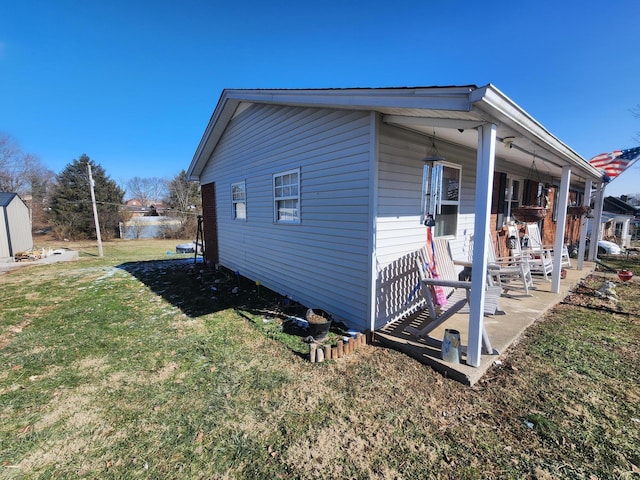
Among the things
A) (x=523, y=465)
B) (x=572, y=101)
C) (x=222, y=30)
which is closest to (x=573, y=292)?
(x=523, y=465)

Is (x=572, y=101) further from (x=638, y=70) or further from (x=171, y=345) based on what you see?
(x=171, y=345)

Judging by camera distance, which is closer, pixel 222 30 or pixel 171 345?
pixel 171 345

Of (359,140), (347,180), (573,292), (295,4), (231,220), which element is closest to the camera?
(359,140)

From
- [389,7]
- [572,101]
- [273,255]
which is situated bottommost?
[273,255]

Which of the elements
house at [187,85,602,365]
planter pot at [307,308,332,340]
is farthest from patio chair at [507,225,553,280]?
planter pot at [307,308,332,340]

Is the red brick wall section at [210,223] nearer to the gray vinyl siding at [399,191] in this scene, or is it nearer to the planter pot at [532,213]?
the gray vinyl siding at [399,191]

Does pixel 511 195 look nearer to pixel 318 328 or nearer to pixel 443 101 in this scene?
pixel 443 101

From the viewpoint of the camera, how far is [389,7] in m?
5.79

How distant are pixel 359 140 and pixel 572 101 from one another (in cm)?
866

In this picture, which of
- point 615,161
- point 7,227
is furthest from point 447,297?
point 7,227

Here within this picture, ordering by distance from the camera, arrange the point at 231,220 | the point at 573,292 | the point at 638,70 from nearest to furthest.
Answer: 1. the point at 573,292
2. the point at 638,70
3. the point at 231,220

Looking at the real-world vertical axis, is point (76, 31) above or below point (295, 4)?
below

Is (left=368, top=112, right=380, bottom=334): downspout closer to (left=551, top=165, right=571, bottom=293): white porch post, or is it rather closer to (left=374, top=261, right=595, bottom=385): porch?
(left=374, top=261, right=595, bottom=385): porch

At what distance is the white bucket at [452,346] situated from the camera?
2820 millimetres
